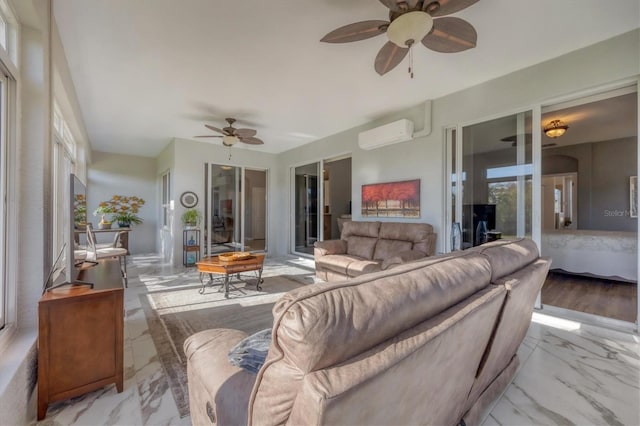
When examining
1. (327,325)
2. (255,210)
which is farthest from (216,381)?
(255,210)

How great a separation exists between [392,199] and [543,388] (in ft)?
9.89

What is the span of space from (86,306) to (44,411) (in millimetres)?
553

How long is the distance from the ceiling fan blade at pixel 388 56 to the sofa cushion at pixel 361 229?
2.48m

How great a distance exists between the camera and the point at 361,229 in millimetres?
4590

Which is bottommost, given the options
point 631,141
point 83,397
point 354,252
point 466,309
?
point 83,397

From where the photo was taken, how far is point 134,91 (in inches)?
142

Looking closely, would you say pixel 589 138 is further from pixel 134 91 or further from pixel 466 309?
pixel 134 91

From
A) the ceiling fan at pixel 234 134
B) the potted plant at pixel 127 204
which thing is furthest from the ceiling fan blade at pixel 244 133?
the potted plant at pixel 127 204

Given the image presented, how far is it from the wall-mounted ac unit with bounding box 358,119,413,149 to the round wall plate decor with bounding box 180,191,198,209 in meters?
3.64

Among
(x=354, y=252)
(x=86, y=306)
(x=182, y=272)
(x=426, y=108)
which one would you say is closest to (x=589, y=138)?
(x=426, y=108)

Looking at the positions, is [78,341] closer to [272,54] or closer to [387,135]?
[272,54]

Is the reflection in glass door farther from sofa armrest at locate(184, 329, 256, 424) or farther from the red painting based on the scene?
sofa armrest at locate(184, 329, 256, 424)

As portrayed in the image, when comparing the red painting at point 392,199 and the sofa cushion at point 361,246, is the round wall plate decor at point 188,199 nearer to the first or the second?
the sofa cushion at point 361,246

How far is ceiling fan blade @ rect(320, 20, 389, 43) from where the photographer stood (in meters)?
1.93
